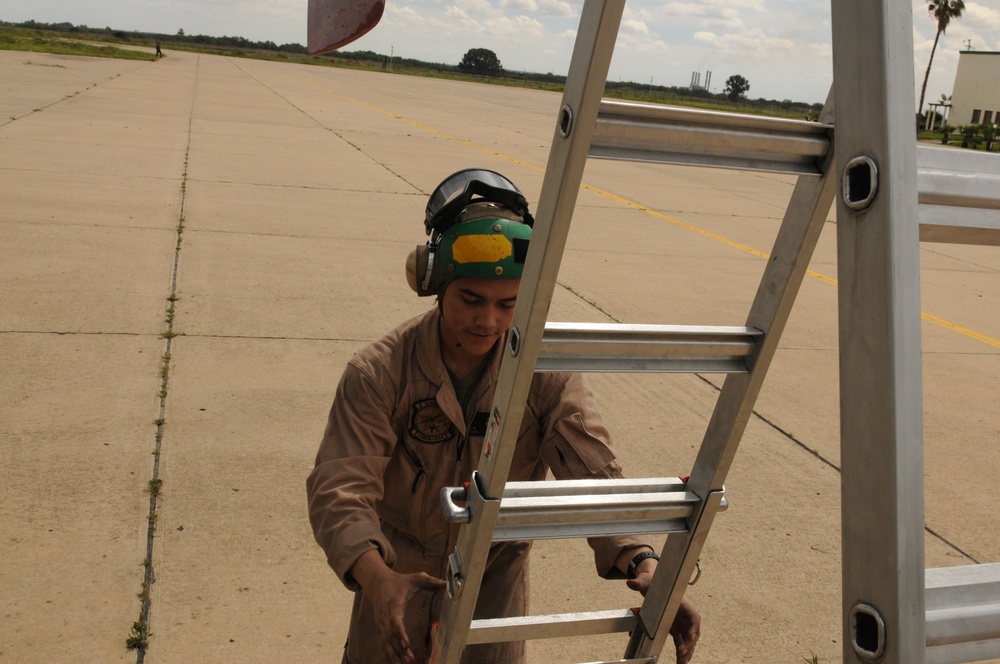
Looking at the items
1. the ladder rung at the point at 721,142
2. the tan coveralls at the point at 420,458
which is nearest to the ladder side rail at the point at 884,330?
the ladder rung at the point at 721,142

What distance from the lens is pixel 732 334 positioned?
4.31 feet

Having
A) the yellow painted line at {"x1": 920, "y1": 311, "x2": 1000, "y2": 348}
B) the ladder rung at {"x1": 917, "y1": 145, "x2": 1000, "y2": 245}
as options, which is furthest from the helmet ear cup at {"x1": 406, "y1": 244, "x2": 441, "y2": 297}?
the yellow painted line at {"x1": 920, "y1": 311, "x2": 1000, "y2": 348}

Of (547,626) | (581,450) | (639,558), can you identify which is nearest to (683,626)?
(639,558)

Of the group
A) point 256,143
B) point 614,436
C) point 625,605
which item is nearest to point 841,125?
point 625,605

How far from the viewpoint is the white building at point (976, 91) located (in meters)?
50.8

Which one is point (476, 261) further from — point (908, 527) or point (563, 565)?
point (563, 565)

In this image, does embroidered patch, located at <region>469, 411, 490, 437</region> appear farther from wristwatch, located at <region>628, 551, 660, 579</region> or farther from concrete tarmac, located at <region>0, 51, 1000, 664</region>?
concrete tarmac, located at <region>0, 51, 1000, 664</region>

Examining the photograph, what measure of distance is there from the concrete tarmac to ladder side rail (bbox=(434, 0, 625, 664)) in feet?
5.48

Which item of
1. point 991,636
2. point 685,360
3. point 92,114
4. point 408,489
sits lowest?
point 92,114

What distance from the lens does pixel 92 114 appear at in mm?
16094

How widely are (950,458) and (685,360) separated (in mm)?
3979

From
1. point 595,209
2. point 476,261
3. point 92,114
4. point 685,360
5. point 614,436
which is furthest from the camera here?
point 92,114

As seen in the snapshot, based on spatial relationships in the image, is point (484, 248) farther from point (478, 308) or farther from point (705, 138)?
point (705, 138)

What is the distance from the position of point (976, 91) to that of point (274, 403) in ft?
187
